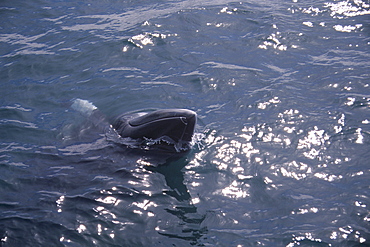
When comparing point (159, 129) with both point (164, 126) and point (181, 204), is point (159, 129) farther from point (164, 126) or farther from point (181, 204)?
point (181, 204)

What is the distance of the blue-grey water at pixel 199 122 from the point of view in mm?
8484

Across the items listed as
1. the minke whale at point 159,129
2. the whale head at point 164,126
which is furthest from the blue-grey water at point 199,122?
the whale head at point 164,126

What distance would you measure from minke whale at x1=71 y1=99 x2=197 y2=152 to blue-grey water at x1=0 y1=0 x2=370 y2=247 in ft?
1.20

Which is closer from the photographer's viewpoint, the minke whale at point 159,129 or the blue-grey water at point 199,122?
the blue-grey water at point 199,122

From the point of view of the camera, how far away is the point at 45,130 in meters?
11.7

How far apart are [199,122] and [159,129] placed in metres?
2.07

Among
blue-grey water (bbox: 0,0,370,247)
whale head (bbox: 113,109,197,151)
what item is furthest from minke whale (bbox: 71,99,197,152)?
blue-grey water (bbox: 0,0,370,247)

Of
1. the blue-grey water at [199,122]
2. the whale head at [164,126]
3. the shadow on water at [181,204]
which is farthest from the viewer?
the whale head at [164,126]

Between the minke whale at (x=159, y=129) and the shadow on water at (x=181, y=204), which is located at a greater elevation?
the minke whale at (x=159, y=129)

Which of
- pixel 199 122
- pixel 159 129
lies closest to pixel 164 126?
pixel 159 129

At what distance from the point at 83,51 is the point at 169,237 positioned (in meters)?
9.24

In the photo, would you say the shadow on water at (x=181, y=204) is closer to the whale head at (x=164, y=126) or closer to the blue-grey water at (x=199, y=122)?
the blue-grey water at (x=199, y=122)

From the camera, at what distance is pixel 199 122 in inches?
454

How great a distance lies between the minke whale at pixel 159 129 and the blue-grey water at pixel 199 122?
0.37 m
